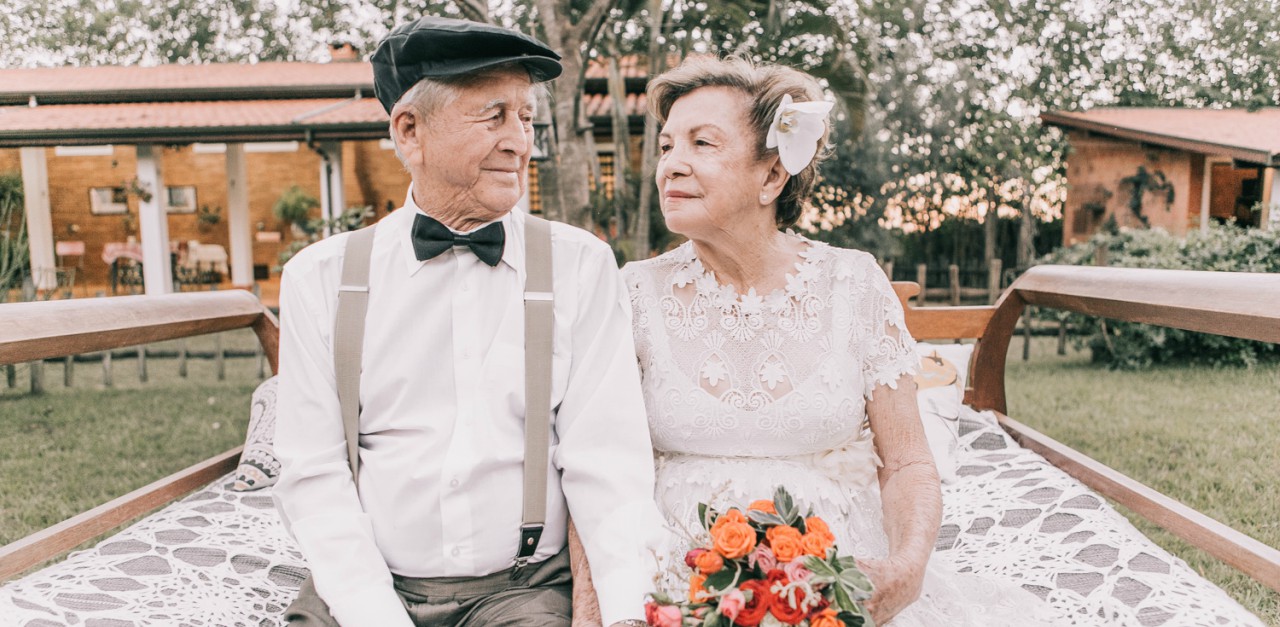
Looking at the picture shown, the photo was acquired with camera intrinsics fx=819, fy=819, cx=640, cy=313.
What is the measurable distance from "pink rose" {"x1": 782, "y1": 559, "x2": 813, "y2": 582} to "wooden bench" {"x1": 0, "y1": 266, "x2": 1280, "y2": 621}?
161cm

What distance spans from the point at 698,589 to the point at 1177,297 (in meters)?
2.11

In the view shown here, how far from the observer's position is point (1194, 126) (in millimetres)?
16562

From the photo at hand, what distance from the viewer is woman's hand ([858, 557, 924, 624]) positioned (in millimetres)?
1968

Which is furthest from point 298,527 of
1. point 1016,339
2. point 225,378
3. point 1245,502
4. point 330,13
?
point 330,13

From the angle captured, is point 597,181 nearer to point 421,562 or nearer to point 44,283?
point 421,562

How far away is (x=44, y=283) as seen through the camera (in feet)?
56.0

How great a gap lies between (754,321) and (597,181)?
365 inches

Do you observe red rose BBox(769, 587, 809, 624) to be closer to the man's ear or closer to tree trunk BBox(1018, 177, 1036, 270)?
the man's ear

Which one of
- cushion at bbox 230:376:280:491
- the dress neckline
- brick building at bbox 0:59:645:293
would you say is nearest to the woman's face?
the dress neckline

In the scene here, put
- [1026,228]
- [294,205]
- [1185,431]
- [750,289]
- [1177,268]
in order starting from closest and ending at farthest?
1. [750,289]
2. [1185,431]
3. [1177,268]
4. [1026,228]
5. [294,205]

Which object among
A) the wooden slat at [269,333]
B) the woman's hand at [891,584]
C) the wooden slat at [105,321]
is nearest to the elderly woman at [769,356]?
the woman's hand at [891,584]

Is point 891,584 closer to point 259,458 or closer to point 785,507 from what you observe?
point 785,507

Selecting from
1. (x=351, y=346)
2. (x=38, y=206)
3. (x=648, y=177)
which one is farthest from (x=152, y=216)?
(x=351, y=346)

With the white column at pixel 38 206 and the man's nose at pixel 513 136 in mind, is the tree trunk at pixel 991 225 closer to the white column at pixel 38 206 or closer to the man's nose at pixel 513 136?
the man's nose at pixel 513 136
